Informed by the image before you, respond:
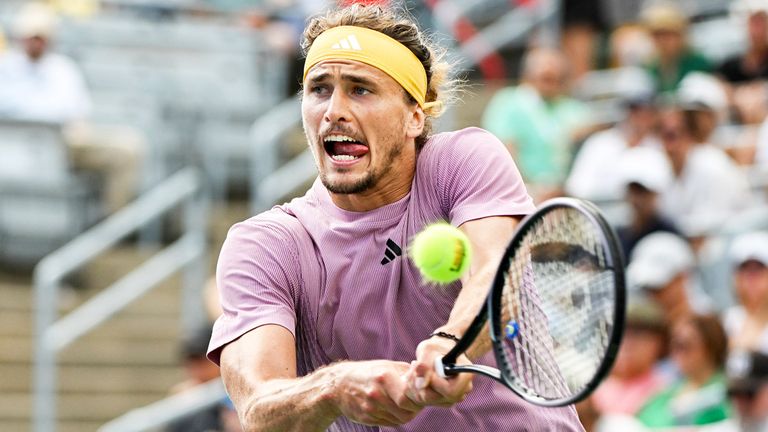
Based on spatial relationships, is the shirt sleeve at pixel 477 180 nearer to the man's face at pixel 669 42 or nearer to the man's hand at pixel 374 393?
the man's hand at pixel 374 393

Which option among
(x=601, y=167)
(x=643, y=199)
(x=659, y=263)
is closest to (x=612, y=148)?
(x=601, y=167)

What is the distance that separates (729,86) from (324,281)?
6.91 m

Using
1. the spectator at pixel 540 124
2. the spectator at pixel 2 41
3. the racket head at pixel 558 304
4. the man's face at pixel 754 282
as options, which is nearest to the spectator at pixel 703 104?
the spectator at pixel 540 124

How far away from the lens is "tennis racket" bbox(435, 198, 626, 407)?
3.92 m

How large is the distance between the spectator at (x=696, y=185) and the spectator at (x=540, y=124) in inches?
56.0

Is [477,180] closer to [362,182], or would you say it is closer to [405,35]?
[362,182]

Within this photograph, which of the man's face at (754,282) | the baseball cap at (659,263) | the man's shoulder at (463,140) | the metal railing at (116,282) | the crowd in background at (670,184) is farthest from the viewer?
the metal railing at (116,282)

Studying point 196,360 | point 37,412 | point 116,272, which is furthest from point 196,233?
point 196,360

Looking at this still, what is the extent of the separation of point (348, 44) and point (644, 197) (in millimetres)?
4841

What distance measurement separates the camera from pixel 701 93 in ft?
34.7

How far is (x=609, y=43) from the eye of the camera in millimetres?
13656

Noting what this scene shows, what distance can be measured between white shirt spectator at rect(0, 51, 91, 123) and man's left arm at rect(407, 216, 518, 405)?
8.08m

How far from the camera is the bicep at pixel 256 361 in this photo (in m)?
4.56

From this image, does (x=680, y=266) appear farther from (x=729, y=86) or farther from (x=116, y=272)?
(x=116, y=272)
